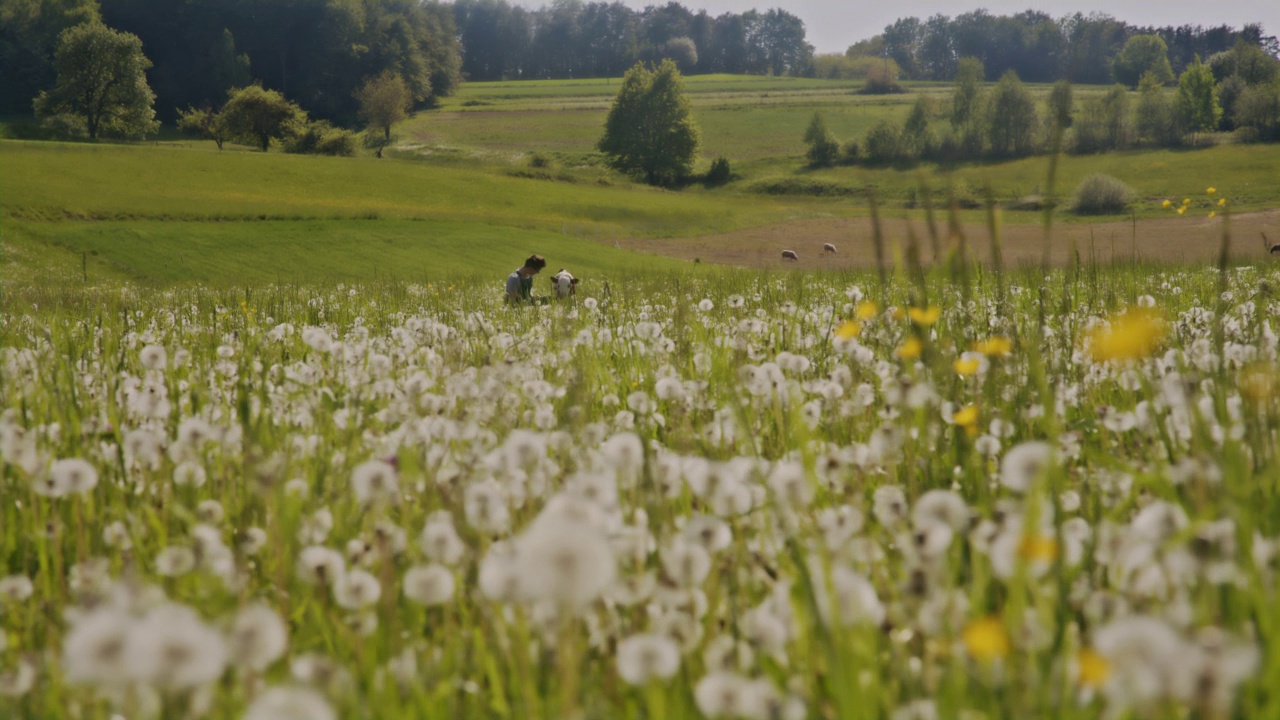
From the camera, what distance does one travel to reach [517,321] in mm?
8297

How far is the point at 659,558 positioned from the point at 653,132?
10040 centimetres

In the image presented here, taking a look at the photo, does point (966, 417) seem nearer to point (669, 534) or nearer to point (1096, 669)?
point (669, 534)

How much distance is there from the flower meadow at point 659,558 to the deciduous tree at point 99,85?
4072 inches

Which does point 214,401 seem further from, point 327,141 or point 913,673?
point 327,141

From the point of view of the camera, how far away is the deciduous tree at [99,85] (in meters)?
89.3

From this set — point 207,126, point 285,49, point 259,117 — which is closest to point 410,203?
point 259,117

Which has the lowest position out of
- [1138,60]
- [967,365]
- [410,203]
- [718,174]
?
[410,203]

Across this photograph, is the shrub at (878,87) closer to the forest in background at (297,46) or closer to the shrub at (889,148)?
the forest in background at (297,46)

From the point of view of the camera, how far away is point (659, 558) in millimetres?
1952

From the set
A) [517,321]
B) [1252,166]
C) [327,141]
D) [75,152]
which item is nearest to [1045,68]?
[1252,166]

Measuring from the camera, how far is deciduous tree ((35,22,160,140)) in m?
89.3

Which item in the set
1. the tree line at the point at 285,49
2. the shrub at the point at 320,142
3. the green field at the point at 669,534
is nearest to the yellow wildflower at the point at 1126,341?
the green field at the point at 669,534

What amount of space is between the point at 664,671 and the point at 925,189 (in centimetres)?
120

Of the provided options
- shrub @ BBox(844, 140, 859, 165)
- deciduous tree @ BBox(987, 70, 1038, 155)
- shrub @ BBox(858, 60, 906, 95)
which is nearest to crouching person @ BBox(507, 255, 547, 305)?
shrub @ BBox(844, 140, 859, 165)
